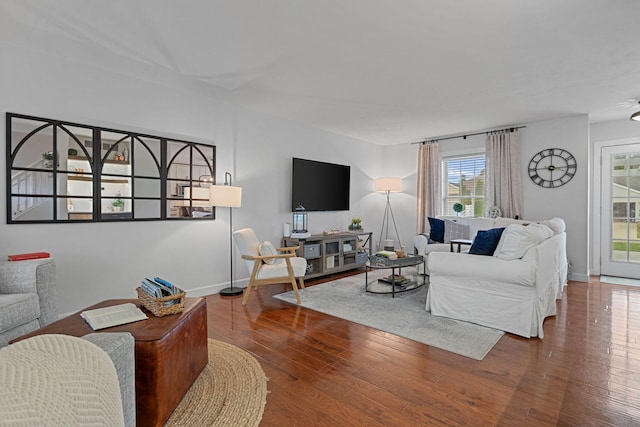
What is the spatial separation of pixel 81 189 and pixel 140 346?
2272 mm

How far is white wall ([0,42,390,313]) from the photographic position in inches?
115

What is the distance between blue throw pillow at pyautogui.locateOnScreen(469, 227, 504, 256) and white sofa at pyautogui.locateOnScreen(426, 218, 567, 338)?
0.26ft

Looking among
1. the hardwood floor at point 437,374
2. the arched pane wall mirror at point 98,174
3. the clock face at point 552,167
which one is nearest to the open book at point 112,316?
the hardwood floor at point 437,374

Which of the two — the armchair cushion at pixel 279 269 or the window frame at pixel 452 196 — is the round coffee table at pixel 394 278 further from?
the window frame at pixel 452 196

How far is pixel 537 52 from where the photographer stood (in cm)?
289

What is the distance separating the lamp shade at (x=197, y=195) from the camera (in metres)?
3.98

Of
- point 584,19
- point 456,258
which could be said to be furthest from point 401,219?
point 584,19

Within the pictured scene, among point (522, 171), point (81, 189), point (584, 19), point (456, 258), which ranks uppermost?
point (584, 19)

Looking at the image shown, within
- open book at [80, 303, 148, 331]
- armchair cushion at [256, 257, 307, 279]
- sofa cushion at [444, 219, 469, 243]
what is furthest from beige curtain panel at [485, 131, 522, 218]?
open book at [80, 303, 148, 331]

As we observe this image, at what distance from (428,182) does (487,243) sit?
11.1ft

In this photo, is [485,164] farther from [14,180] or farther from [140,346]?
[14,180]

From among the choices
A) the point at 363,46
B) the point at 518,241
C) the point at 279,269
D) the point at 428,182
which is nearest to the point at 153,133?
the point at 279,269

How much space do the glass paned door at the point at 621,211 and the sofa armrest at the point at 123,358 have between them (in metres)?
6.60

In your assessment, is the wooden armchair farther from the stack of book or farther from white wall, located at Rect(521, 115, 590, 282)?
white wall, located at Rect(521, 115, 590, 282)
